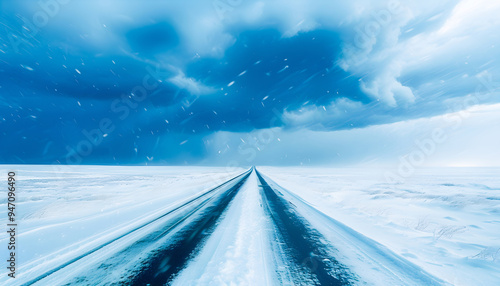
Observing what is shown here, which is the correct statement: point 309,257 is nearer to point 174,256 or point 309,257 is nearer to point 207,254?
point 207,254

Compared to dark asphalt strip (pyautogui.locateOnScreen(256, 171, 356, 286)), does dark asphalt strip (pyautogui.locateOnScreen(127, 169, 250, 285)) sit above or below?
above

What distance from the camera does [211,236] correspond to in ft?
16.9

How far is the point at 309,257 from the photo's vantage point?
396 centimetres

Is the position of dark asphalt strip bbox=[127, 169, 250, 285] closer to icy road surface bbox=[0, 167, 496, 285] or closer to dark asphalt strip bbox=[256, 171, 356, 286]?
icy road surface bbox=[0, 167, 496, 285]

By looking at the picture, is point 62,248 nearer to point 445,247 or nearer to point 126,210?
point 126,210

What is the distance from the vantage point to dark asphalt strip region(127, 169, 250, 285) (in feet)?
10.3

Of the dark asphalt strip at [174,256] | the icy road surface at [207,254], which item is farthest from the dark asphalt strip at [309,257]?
the dark asphalt strip at [174,256]

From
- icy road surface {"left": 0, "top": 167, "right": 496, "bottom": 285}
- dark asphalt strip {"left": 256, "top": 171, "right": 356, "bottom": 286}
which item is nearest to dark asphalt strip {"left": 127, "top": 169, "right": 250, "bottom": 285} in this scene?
icy road surface {"left": 0, "top": 167, "right": 496, "bottom": 285}

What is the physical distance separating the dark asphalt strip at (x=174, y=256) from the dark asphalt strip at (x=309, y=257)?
1765 millimetres

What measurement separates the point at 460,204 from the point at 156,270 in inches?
490

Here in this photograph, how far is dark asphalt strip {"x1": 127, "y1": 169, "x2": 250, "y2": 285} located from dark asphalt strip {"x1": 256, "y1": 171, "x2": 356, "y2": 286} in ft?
5.79

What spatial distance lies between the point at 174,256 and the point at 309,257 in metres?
2.39

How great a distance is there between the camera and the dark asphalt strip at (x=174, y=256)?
124 inches

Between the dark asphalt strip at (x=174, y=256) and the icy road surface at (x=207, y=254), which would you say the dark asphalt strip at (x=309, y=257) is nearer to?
the icy road surface at (x=207, y=254)
